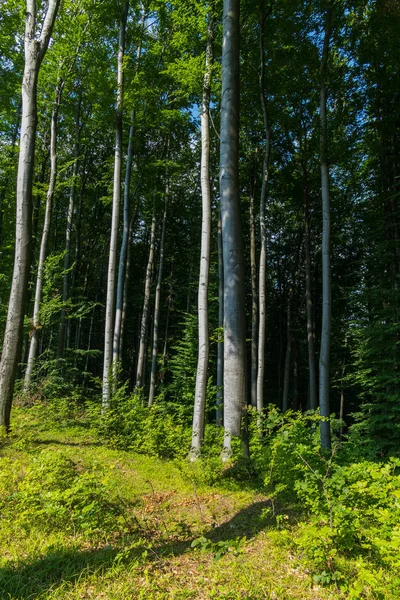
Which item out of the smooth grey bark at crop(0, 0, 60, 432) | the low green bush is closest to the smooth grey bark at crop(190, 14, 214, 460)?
the low green bush

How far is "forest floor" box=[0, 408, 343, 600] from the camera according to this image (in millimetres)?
2537

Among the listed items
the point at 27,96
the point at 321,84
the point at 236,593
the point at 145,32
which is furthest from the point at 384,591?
the point at 145,32

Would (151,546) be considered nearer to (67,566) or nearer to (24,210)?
(67,566)

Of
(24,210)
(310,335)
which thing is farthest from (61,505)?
(310,335)

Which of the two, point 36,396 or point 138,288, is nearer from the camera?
point 36,396

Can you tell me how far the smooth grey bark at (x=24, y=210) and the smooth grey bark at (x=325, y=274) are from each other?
22.7 feet

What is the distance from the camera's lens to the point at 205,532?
12.0 ft

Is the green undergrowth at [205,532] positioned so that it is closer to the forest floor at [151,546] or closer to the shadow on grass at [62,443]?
the forest floor at [151,546]

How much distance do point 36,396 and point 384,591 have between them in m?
9.26

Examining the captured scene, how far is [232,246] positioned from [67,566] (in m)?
4.57

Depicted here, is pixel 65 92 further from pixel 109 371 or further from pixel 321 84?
pixel 109 371

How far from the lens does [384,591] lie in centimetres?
248

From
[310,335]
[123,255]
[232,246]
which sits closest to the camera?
[232,246]

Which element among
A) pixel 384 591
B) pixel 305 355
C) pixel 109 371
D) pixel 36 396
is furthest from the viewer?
pixel 305 355
